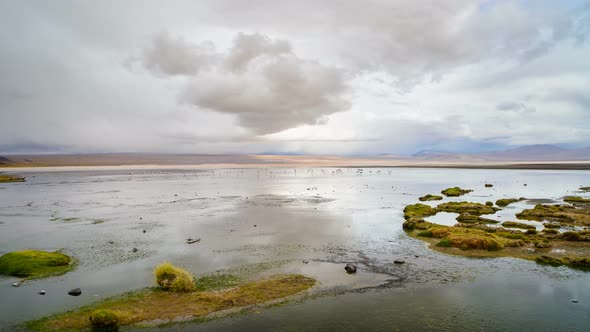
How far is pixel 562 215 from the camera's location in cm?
4584

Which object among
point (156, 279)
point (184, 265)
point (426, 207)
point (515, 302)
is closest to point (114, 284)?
point (156, 279)

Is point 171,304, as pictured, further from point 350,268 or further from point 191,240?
point 191,240

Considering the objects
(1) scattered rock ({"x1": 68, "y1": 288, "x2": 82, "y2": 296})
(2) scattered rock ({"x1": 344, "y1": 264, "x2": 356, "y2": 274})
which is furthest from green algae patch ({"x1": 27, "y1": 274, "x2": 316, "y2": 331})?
(2) scattered rock ({"x1": 344, "y1": 264, "x2": 356, "y2": 274})

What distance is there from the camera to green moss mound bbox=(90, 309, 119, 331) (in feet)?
54.3

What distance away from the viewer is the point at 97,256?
1145 inches

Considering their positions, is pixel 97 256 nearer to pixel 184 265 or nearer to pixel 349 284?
pixel 184 265

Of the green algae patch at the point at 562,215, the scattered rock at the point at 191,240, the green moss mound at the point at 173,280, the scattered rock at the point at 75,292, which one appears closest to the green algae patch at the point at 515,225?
the green algae patch at the point at 562,215

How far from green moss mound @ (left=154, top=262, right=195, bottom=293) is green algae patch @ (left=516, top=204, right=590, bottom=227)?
43233 mm

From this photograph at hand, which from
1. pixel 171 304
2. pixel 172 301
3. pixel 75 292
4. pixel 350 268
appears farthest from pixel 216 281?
pixel 350 268

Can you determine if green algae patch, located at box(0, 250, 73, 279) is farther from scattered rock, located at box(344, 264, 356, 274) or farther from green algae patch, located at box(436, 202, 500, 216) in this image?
green algae patch, located at box(436, 202, 500, 216)

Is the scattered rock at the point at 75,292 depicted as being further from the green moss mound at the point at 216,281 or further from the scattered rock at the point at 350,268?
the scattered rock at the point at 350,268

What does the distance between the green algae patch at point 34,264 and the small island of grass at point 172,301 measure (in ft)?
28.4

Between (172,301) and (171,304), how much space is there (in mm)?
399

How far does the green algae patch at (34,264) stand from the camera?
2412 centimetres
